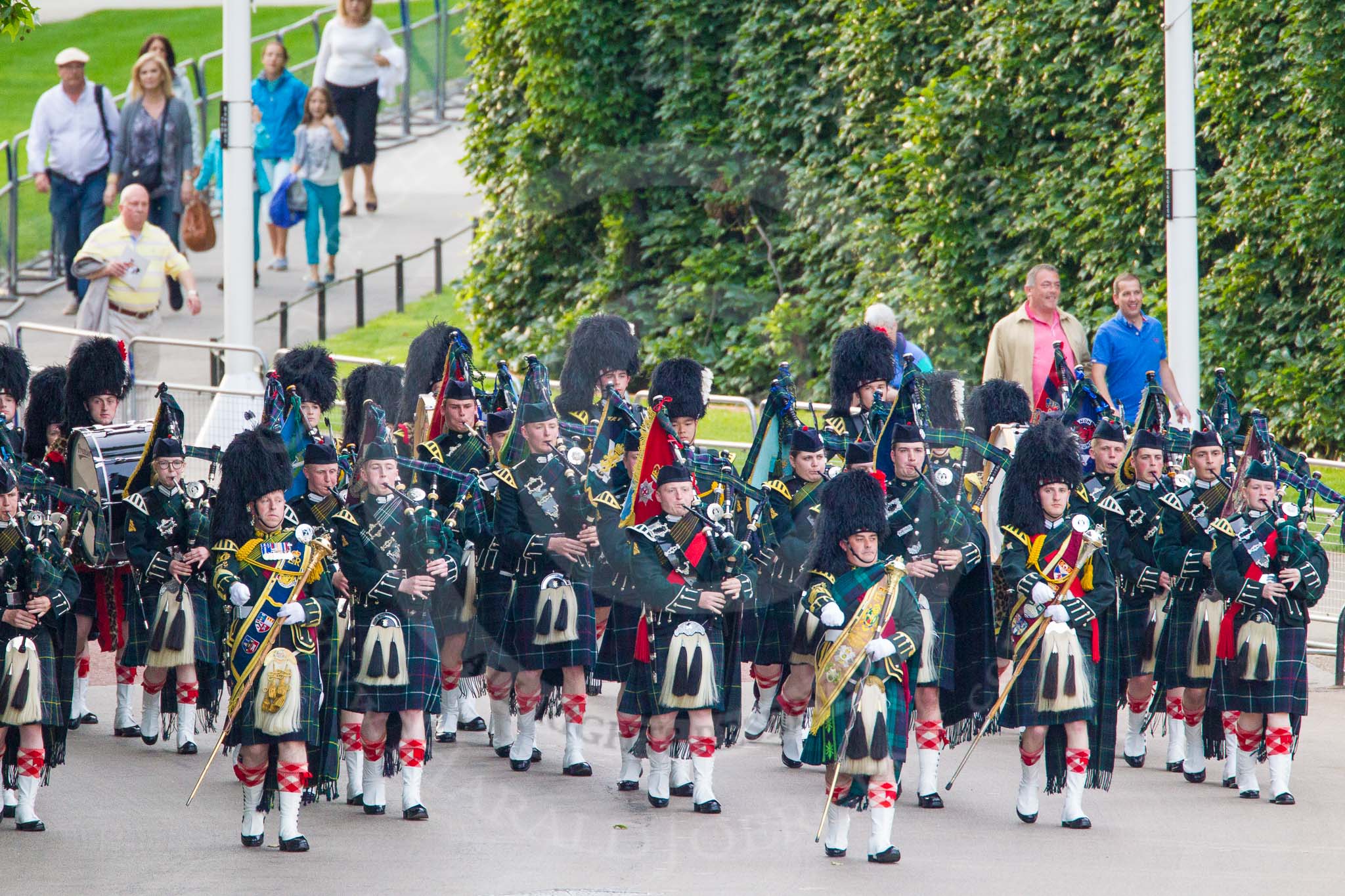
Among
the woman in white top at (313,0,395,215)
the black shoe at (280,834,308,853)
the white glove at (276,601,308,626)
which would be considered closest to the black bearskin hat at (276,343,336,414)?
the white glove at (276,601,308,626)

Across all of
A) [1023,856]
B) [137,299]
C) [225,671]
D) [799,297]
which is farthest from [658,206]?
[1023,856]

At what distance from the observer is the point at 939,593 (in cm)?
893

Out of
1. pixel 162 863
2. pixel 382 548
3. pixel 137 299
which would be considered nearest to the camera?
pixel 162 863

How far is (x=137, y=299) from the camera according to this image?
45.1ft

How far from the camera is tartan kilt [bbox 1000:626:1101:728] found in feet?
27.1

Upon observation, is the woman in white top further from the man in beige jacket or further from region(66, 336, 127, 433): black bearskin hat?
region(66, 336, 127, 433): black bearskin hat

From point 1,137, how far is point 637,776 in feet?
56.4

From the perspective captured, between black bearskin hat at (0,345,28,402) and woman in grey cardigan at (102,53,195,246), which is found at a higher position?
woman in grey cardigan at (102,53,195,246)

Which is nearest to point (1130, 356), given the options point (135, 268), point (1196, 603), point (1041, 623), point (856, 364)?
point (856, 364)

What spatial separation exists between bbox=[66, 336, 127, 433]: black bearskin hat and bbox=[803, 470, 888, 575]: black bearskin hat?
395 centimetres

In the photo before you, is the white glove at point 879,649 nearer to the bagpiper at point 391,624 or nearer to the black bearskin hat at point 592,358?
the bagpiper at point 391,624

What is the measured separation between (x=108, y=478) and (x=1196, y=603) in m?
4.93

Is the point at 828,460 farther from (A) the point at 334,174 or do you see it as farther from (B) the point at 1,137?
(B) the point at 1,137

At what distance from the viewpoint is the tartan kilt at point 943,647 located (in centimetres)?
877
